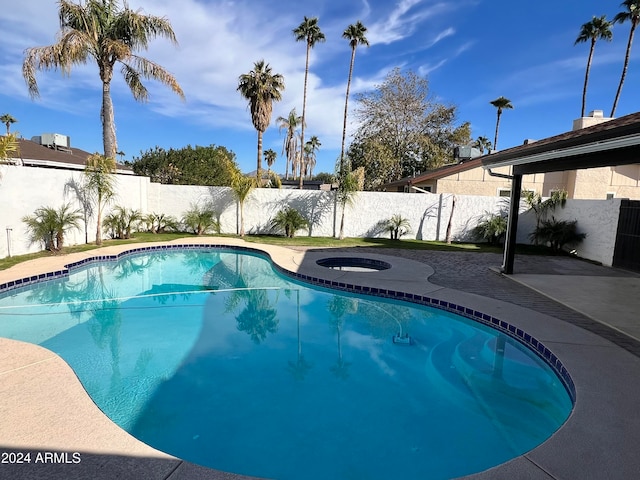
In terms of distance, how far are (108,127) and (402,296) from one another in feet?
42.0

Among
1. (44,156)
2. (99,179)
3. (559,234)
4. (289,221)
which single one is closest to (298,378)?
(99,179)

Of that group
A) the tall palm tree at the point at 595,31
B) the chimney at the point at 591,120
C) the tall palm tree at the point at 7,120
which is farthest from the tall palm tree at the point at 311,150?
the chimney at the point at 591,120

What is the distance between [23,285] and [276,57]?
14.9 m

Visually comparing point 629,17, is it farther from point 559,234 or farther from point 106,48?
point 106,48

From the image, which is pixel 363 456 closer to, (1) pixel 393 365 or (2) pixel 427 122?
(1) pixel 393 365

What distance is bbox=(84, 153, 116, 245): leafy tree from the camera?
11.1 m

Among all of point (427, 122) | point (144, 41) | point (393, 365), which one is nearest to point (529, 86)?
point (427, 122)

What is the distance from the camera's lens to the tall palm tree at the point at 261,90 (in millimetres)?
17656

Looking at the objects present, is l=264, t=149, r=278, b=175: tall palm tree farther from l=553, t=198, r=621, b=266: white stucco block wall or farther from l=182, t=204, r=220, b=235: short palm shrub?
l=553, t=198, r=621, b=266: white stucco block wall

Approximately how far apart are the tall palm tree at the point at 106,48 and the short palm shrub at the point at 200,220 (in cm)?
359

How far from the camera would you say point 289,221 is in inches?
576

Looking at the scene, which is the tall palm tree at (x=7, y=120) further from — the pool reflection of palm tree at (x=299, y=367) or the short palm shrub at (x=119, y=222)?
the pool reflection of palm tree at (x=299, y=367)

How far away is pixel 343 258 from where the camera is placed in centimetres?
1081

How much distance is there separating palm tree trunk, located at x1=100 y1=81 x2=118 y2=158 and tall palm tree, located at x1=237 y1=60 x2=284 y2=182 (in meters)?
6.42
